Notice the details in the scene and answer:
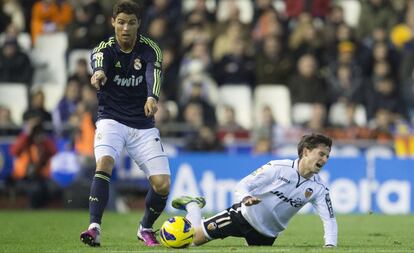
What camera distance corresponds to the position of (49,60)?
22.8 m

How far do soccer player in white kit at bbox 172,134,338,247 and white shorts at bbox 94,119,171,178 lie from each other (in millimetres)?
674

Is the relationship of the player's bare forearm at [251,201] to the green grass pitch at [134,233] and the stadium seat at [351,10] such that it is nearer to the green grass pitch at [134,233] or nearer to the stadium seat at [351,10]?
the green grass pitch at [134,233]

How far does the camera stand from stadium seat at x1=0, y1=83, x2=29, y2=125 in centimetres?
2191

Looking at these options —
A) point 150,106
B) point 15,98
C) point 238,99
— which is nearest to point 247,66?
point 238,99

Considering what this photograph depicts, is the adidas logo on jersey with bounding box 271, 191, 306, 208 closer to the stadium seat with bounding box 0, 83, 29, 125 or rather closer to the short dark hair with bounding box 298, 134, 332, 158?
the short dark hair with bounding box 298, 134, 332, 158

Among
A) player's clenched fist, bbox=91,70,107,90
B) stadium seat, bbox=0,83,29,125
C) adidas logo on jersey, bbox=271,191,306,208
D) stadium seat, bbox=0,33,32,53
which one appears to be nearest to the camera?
player's clenched fist, bbox=91,70,107,90

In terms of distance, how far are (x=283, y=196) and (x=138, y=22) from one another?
2245 millimetres

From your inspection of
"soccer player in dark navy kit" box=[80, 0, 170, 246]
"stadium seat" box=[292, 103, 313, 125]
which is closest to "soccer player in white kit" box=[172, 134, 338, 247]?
"soccer player in dark navy kit" box=[80, 0, 170, 246]

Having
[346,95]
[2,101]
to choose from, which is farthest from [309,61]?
[2,101]

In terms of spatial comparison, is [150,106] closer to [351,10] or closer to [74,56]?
[74,56]

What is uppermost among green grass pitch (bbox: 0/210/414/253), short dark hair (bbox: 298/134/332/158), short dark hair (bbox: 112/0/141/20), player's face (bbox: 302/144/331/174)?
short dark hair (bbox: 112/0/141/20)

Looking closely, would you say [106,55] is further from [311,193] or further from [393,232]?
[393,232]

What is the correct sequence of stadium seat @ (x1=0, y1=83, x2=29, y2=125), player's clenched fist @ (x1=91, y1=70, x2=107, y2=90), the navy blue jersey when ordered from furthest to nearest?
stadium seat @ (x1=0, y1=83, x2=29, y2=125)
the navy blue jersey
player's clenched fist @ (x1=91, y1=70, x2=107, y2=90)

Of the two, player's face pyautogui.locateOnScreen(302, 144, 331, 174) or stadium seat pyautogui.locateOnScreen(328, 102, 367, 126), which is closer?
player's face pyautogui.locateOnScreen(302, 144, 331, 174)
